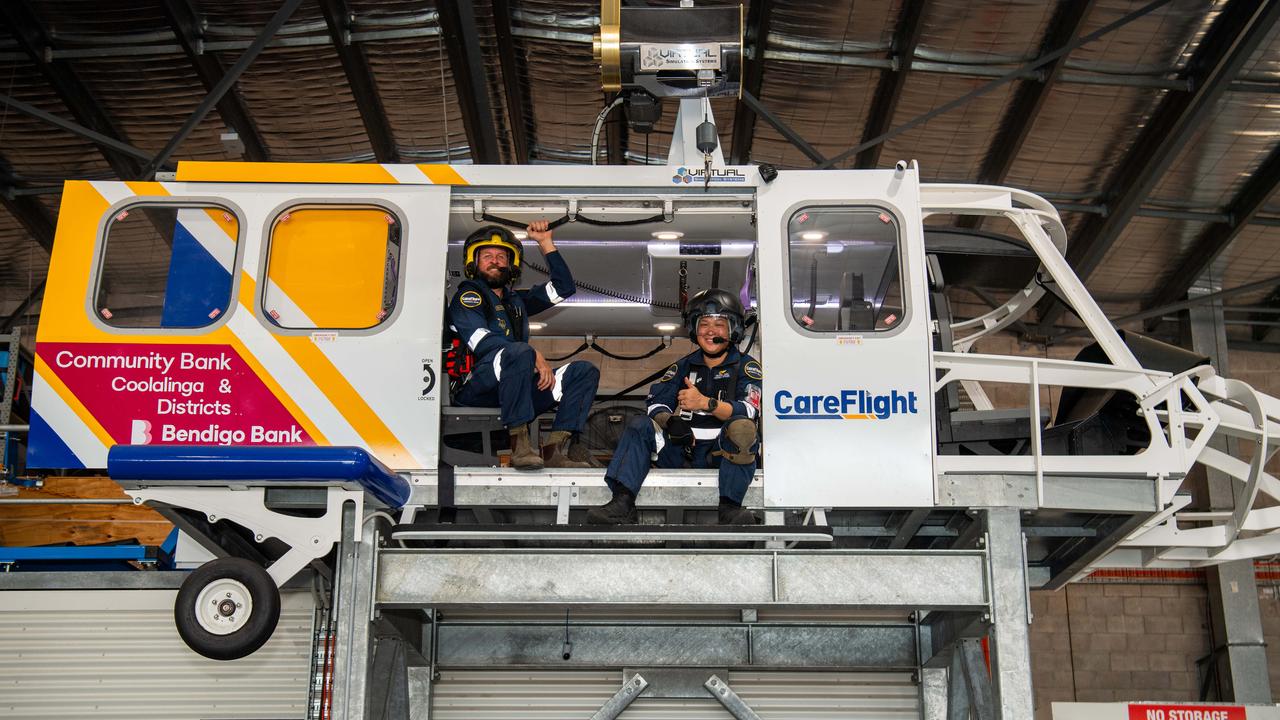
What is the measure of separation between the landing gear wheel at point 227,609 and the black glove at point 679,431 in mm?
2393

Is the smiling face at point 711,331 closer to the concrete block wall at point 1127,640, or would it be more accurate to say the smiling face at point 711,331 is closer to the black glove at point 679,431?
the black glove at point 679,431

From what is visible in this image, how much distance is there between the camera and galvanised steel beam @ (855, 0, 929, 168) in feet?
42.6

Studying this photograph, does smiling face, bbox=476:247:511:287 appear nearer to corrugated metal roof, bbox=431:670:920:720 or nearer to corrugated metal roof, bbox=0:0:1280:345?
corrugated metal roof, bbox=431:670:920:720

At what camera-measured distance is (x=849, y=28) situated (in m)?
13.3

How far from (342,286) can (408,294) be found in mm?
408

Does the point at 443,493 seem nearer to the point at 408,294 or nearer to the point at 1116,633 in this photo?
the point at 408,294

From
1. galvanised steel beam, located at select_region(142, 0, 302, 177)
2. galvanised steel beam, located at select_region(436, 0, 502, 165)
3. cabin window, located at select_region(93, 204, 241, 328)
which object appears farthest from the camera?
galvanised steel beam, located at select_region(436, 0, 502, 165)

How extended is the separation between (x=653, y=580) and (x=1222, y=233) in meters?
13.2

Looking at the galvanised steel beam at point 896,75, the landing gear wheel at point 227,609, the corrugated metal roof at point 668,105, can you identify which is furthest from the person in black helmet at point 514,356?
the galvanised steel beam at point 896,75

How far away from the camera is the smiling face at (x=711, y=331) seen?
7145 mm

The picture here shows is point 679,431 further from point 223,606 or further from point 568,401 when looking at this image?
point 223,606

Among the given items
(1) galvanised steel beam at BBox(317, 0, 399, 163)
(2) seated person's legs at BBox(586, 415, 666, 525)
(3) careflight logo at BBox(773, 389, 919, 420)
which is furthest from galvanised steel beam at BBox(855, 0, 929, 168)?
(2) seated person's legs at BBox(586, 415, 666, 525)

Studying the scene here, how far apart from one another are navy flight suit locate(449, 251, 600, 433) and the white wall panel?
1.68m

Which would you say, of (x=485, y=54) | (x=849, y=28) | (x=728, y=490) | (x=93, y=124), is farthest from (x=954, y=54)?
(x=93, y=124)
